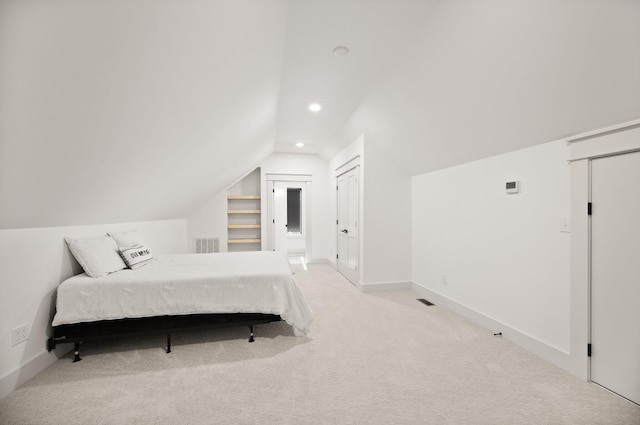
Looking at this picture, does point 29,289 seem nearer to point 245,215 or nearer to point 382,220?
point 382,220

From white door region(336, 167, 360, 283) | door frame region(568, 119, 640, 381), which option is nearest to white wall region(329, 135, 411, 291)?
white door region(336, 167, 360, 283)

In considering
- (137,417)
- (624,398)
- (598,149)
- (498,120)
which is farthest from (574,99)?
(137,417)

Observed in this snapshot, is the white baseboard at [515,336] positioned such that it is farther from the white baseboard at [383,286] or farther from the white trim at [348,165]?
the white trim at [348,165]

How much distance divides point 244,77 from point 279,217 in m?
4.39

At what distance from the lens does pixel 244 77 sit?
2.34 meters

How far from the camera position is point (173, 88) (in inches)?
68.1

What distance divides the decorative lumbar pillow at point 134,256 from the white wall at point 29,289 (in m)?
0.39

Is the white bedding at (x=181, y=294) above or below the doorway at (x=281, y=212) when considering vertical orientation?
below

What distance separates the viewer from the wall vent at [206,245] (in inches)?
229

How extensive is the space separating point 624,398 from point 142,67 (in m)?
3.63

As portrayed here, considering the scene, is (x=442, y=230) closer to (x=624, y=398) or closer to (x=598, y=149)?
(x=598, y=149)

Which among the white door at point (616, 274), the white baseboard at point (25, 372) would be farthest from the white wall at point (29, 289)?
the white door at point (616, 274)

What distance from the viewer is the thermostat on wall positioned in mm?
2566

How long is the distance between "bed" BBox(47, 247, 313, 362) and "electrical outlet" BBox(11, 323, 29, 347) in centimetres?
17
